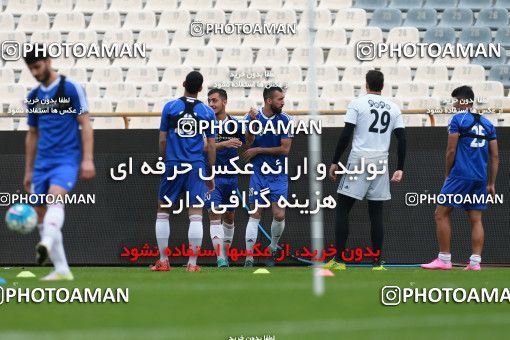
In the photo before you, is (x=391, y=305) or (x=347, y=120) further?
(x=347, y=120)

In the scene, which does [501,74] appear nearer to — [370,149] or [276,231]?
[276,231]

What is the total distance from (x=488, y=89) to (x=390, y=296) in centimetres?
965

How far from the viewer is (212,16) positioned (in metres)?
15.8

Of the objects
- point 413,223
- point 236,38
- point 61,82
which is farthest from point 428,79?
point 61,82

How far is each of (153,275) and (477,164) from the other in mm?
3271

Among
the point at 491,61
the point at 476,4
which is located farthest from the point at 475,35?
the point at 476,4

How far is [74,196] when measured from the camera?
12.1m

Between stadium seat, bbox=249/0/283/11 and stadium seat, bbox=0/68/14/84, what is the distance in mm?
3453

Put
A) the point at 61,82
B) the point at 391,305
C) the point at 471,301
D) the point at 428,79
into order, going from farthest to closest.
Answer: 1. the point at 428,79
2. the point at 61,82
3. the point at 471,301
4. the point at 391,305

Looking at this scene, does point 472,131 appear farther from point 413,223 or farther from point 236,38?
point 236,38

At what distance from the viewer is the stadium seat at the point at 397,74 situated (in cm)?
1530

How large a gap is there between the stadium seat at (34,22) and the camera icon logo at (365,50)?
14.2ft

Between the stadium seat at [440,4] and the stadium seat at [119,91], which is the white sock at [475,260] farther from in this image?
the stadium seat at [440,4]

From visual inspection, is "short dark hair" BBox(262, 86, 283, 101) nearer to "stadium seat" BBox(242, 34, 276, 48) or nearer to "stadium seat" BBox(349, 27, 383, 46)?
"stadium seat" BBox(242, 34, 276, 48)
